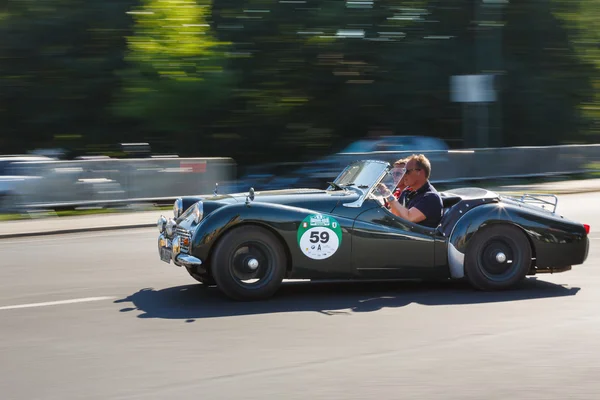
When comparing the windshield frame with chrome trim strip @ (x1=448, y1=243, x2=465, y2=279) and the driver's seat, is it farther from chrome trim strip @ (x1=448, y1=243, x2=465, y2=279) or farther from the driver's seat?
chrome trim strip @ (x1=448, y1=243, x2=465, y2=279)

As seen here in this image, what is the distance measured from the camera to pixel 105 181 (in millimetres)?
18859

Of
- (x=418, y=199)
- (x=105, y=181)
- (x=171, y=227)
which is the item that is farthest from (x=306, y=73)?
(x=171, y=227)

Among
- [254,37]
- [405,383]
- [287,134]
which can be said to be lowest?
[405,383]

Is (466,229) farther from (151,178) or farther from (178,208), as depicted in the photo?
(151,178)

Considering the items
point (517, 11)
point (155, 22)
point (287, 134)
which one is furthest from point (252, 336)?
point (517, 11)

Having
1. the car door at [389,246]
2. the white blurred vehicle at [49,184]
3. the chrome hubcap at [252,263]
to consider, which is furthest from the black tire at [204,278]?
the white blurred vehicle at [49,184]

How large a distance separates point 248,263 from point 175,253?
687 millimetres

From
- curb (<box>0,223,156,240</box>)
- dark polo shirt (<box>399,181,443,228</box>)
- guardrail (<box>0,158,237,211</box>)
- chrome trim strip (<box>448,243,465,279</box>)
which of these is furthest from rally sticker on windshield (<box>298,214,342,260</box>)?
guardrail (<box>0,158,237,211</box>)

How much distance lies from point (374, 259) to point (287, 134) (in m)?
27.1

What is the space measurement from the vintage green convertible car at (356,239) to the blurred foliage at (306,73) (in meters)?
23.6

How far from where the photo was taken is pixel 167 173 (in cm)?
1958

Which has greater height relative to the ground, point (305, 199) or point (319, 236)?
point (305, 199)

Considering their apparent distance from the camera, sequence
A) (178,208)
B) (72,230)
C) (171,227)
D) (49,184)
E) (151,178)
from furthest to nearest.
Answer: (151,178), (49,184), (72,230), (178,208), (171,227)

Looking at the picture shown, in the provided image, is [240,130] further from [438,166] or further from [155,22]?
[438,166]
